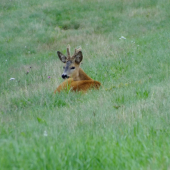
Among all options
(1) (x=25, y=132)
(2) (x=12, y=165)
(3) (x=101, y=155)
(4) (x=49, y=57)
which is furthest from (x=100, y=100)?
(4) (x=49, y=57)

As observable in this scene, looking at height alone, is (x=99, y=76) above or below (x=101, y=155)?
below

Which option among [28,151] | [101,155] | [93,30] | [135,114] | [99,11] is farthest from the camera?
[99,11]

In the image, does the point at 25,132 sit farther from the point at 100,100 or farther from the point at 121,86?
the point at 121,86

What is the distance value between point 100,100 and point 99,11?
56.5ft

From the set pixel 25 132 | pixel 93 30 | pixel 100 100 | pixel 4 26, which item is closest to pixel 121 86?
pixel 100 100

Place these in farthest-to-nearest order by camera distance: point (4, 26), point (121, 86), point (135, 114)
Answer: point (4, 26) → point (121, 86) → point (135, 114)

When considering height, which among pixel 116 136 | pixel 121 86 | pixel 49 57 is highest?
pixel 116 136

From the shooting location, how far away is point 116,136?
3229mm

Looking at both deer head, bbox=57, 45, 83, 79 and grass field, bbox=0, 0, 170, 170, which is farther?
deer head, bbox=57, 45, 83, 79

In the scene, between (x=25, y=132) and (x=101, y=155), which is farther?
(x=25, y=132)

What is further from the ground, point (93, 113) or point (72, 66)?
point (93, 113)

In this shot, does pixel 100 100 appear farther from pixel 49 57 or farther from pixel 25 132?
pixel 49 57

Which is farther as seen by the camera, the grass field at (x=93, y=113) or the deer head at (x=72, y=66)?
the deer head at (x=72, y=66)

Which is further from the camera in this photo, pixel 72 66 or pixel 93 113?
pixel 72 66
